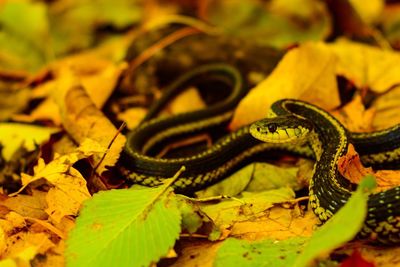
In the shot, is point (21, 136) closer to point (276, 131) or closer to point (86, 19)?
point (276, 131)

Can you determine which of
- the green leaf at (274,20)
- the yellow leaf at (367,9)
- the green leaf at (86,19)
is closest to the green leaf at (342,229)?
the green leaf at (274,20)

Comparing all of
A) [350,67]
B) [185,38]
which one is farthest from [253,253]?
[185,38]

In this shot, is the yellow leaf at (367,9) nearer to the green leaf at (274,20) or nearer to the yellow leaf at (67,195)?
the green leaf at (274,20)

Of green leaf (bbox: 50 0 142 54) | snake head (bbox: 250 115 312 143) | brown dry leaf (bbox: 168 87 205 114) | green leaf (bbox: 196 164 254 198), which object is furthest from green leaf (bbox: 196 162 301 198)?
green leaf (bbox: 50 0 142 54)

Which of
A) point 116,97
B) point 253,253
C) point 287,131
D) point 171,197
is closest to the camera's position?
point 253,253

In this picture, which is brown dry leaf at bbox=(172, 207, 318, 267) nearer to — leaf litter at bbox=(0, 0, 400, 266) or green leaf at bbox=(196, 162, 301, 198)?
leaf litter at bbox=(0, 0, 400, 266)

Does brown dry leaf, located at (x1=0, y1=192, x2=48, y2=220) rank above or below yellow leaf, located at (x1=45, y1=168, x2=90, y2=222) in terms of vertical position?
below

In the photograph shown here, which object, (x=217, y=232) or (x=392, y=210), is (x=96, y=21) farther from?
(x=392, y=210)
